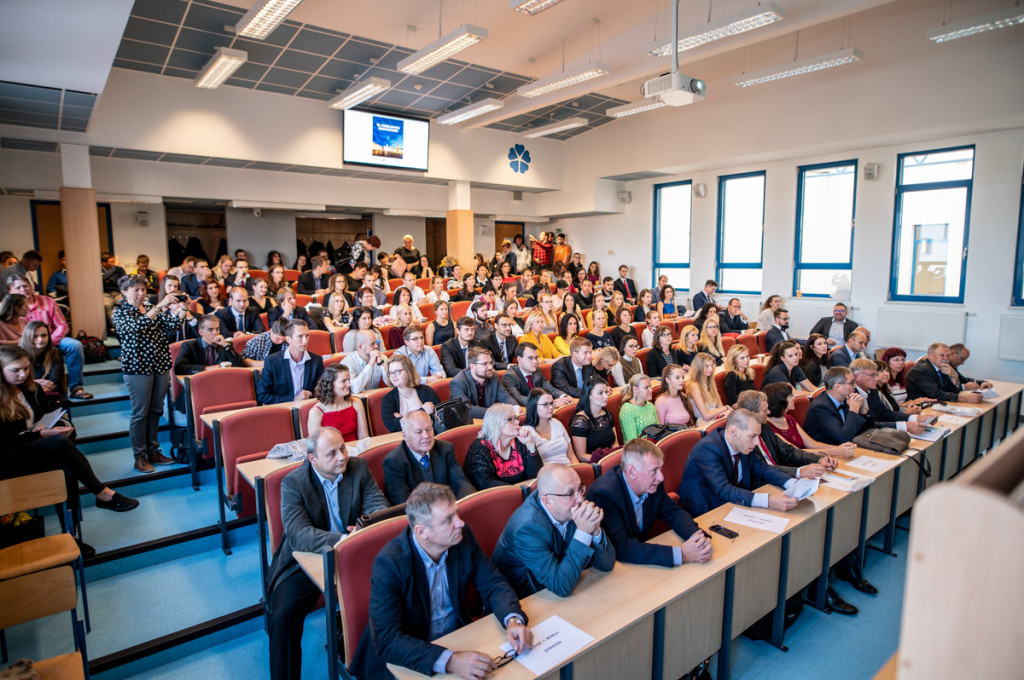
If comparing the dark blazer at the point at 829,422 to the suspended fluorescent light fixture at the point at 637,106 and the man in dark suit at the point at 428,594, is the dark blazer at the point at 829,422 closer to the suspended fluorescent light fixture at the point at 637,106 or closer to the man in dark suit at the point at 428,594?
the man in dark suit at the point at 428,594

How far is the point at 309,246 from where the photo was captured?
13.0 m

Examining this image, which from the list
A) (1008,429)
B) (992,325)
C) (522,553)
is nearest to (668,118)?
(992,325)

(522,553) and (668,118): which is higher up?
(668,118)

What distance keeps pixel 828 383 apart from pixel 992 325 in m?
5.68

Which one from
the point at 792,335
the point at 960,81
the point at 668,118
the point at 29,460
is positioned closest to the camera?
the point at 29,460

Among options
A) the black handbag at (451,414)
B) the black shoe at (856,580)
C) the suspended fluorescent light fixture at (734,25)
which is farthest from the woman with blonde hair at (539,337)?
the black shoe at (856,580)

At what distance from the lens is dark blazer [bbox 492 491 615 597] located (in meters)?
2.17

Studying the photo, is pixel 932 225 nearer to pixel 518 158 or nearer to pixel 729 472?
pixel 518 158

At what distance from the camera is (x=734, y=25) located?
5.75 meters

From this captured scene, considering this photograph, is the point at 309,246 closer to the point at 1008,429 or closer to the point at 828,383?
the point at 828,383

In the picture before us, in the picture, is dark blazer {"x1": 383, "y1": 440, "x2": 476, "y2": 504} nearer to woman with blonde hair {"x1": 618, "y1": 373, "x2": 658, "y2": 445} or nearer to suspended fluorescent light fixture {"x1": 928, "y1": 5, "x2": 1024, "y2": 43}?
woman with blonde hair {"x1": 618, "y1": 373, "x2": 658, "y2": 445}

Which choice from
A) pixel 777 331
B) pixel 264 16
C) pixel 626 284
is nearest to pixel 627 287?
pixel 626 284

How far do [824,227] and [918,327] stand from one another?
2213 mm

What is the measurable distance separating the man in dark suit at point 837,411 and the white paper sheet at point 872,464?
0.42m
